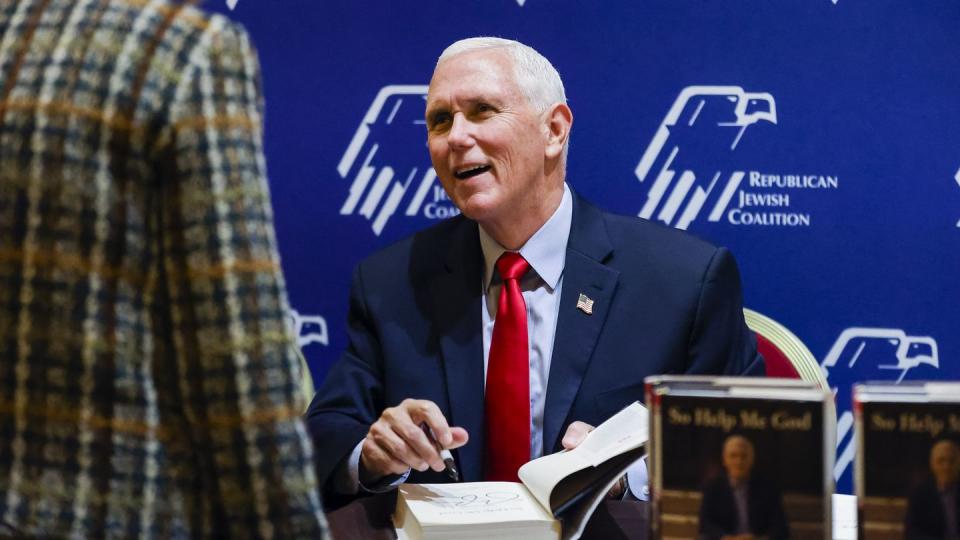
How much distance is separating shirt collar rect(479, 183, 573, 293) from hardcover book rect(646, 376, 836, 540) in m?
1.04

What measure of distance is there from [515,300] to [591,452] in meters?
0.66

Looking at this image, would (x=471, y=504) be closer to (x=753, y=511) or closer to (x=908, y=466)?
(x=753, y=511)

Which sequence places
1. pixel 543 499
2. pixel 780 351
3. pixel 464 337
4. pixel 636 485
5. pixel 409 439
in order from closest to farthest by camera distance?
pixel 543 499, pixel 409 439, pixel 636 485, pixel 464 337, pixel 780 351

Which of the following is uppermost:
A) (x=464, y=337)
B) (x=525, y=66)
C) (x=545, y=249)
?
(x=525, y=66)

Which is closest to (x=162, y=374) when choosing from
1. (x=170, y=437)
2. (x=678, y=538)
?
(x=170, y=437)

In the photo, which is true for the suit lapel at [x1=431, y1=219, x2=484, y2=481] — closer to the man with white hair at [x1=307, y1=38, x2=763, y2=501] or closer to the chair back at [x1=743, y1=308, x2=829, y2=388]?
the man with white hair at [x1=307, y1=38, x2=763, y2=501]

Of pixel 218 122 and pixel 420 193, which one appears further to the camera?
pixel 420 193

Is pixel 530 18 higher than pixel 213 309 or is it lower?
higher

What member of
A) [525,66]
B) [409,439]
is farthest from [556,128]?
[409,439]

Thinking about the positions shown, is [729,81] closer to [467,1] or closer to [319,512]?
[467,1]

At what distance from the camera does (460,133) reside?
92.3 inches

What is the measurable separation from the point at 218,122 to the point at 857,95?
8.12 feet

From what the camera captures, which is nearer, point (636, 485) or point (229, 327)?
point (229, 327)

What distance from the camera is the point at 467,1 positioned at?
3.21 m
